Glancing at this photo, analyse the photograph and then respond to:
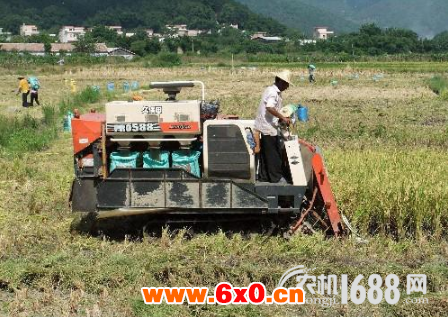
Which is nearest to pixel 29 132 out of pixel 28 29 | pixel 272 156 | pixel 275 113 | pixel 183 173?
pixel 183 173

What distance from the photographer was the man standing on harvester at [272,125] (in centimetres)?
722

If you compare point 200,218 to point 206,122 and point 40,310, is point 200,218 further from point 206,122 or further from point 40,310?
point 40,310

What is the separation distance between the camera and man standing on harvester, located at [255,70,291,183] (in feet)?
23.7

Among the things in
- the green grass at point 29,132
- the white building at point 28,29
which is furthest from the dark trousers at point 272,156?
the white building at point 28,29

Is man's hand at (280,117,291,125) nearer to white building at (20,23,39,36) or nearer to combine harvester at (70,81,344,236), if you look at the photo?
combine harvester at (70,81,344,236)

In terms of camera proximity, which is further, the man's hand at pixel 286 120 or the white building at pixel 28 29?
the white building at pixel 28 29

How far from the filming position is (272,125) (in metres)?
7.30

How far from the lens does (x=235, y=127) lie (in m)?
7.19

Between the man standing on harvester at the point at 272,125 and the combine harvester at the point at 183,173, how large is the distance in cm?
16

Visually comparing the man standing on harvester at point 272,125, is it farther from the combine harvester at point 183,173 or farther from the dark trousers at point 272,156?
the combine harvester at point 183,173

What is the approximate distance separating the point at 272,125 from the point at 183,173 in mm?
1230

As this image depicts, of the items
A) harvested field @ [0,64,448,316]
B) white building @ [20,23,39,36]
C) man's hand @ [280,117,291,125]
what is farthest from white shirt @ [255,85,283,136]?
white building @ [20,23,39,36]

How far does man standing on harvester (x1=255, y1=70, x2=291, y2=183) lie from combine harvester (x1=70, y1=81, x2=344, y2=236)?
6.1 inches

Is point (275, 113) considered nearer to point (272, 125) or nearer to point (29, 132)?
point (272, 125)
